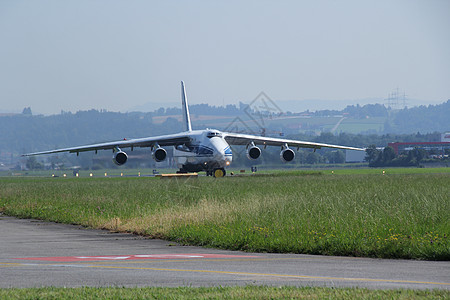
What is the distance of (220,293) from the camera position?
9352mm

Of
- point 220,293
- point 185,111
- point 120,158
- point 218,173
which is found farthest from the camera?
point 185,111

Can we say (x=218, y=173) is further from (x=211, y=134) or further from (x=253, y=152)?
(x=211, y=134)

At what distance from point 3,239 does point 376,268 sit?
10.5 m

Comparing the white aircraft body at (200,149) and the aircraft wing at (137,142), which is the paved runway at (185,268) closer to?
the white aircraft body at (200,149)

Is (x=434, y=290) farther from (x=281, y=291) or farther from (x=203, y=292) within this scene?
(x=203, y=292)

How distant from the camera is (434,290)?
930 centimetres

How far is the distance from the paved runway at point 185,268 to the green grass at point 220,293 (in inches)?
24.1

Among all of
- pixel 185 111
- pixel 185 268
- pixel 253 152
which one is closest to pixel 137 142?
pixel 253 152

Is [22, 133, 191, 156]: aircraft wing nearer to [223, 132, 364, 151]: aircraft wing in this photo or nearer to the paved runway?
[223, 132, 364, 151]: aircraft wing

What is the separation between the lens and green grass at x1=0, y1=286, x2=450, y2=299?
9.02 meters

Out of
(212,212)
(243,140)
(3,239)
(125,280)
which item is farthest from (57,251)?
(243,140)

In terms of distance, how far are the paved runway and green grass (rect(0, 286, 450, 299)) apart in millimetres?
612

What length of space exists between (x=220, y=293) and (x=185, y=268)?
2.97 metres

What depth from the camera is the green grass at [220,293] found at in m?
9.02
